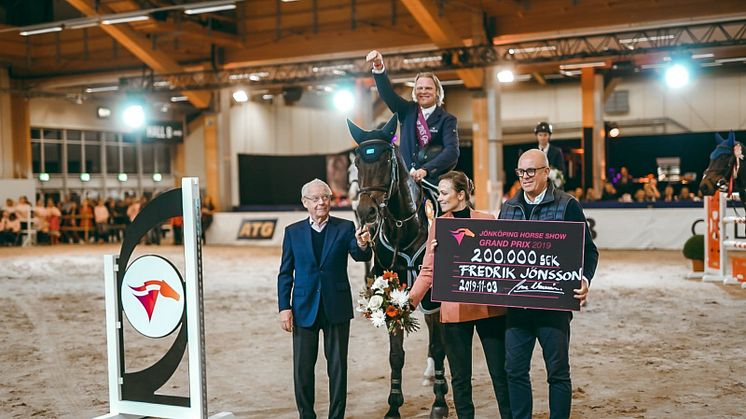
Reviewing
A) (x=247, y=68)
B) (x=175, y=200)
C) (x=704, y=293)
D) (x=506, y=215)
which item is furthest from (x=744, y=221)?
(x=247, y=68)

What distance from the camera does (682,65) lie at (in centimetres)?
1783

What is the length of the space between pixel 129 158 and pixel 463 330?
28039mm

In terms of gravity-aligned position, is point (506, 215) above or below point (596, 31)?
below

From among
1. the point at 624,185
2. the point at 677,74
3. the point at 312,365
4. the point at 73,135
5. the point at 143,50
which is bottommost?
the point at 312,365

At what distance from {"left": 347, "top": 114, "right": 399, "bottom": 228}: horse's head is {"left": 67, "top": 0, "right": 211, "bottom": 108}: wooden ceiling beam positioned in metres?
16.4

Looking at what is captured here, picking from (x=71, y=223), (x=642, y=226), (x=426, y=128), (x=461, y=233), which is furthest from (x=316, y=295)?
(x=71, y=223)

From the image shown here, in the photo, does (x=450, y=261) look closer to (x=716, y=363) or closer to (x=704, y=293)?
(x=716, y=363)

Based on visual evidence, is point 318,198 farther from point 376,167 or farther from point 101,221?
point 101,221

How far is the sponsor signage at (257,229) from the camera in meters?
21.1

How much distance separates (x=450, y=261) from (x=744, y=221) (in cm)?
809

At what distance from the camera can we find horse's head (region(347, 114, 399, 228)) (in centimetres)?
459

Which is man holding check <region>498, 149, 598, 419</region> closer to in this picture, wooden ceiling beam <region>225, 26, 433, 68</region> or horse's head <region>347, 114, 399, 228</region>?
horse's head <region>347, 114, 399, 228</region>

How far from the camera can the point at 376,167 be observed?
466 centimetres

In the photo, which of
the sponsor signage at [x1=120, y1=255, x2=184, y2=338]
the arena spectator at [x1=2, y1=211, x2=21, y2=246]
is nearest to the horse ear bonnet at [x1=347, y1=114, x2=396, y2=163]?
the sponsor signage at [x1=120, y1=255, x2=184, y2=338]
